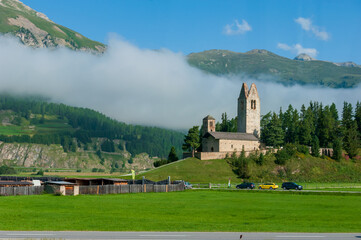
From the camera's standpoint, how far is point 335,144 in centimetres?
14800

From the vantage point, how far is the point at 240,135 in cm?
15188

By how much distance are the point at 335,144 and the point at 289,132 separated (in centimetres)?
1866

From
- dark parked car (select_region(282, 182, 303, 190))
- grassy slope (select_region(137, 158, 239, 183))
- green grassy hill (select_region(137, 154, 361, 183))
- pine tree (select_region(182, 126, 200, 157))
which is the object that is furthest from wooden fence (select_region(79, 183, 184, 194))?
pine tree (select_region(182, 126, 200, 157))

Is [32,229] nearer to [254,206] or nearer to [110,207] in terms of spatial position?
[110,207]

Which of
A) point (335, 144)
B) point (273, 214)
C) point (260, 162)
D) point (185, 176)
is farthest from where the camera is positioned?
point (335, 144)

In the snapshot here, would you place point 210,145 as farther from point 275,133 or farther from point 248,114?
point 275,133

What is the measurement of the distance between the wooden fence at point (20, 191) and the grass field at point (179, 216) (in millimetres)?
11207

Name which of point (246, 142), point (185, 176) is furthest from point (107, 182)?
point (246, 142)

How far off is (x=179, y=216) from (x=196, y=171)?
272 feet

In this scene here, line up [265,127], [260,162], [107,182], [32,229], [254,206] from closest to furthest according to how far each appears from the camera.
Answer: [32,229]
[254,206]
[107,182]
[260,162]
[265,127]

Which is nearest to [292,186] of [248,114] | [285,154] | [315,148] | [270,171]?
[270,171]

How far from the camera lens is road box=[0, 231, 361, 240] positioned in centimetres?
3209

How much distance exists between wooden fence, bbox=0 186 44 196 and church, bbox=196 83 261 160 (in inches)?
2839

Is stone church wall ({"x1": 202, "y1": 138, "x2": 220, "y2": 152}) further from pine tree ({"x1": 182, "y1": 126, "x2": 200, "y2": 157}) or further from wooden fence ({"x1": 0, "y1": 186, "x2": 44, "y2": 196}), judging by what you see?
wooden fence ({"x1": 0, "y1": 186, "x2": 44, "y2": 196})
